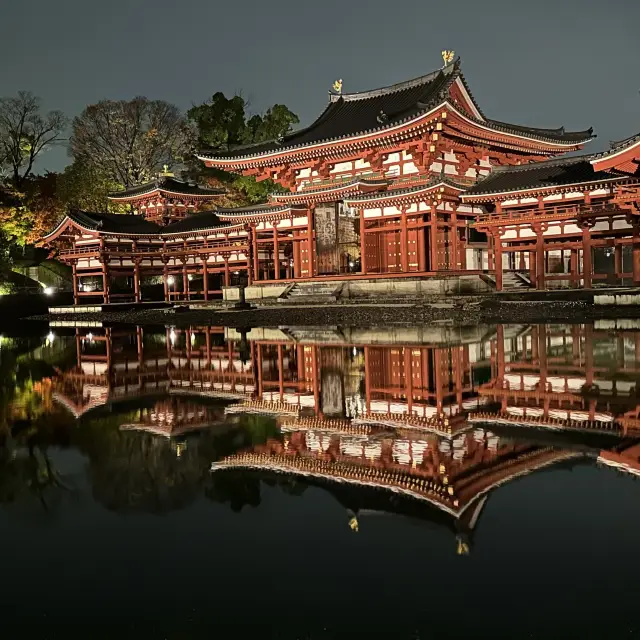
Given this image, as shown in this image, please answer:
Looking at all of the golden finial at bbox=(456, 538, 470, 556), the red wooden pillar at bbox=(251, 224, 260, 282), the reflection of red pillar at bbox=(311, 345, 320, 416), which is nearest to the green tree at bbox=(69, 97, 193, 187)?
the red wooden pillar at bbox=(251, 224, 260, 282)

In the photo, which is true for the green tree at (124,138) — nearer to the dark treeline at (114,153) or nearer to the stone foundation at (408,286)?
the dark treeline at (114,153)

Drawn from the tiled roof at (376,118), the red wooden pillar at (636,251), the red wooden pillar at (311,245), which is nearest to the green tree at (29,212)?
the tiled roof at (376,118)

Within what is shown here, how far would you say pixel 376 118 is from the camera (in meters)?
36.5

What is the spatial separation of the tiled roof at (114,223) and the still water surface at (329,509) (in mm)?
36471

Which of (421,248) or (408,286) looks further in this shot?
(421,248)

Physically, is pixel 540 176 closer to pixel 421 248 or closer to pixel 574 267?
pixel 574 267

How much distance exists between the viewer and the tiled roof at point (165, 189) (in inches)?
1919

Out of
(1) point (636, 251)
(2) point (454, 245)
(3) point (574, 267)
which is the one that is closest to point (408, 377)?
(1) point (636, 251)

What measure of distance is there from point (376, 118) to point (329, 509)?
3437 centimetres

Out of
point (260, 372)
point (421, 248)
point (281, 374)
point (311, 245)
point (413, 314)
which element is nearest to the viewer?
point (281, 374)

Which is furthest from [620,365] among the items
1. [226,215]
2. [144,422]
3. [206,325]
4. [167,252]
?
[167,252]

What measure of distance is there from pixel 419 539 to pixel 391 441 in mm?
2904

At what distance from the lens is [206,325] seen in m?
29.5

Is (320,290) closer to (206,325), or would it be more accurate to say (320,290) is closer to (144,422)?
(206,325)
